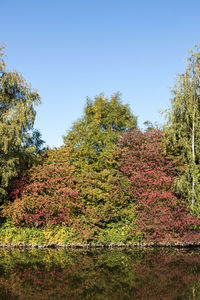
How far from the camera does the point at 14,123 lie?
16188 mm

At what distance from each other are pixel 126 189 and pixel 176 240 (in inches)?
152

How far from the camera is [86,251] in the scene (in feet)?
47.4

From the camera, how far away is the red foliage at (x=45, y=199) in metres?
16.3

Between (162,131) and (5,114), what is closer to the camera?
(5,114)

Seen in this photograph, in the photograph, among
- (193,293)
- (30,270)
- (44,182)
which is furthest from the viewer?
(44,182)

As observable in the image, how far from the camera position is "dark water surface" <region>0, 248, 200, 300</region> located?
7.16m

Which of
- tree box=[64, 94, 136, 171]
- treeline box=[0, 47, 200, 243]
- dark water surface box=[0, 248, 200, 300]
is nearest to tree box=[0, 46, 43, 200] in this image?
treeline box=[0, 47, 200, 243]

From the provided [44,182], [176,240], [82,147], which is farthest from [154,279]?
[82,147]

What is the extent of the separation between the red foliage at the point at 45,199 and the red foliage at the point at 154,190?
11.8 ft

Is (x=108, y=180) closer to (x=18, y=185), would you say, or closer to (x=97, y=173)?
(x=97, y=173)

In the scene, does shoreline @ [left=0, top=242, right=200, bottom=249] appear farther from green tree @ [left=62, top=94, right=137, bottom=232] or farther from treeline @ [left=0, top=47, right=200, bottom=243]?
green tree @ [left=62, top=94, right=137, bottom=232]

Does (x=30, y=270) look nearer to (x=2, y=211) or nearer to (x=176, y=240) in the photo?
(x=2, y=211)

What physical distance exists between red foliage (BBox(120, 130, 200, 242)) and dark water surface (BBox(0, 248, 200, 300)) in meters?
2.88

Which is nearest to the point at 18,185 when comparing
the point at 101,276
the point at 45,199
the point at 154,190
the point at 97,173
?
the point at 45,199
